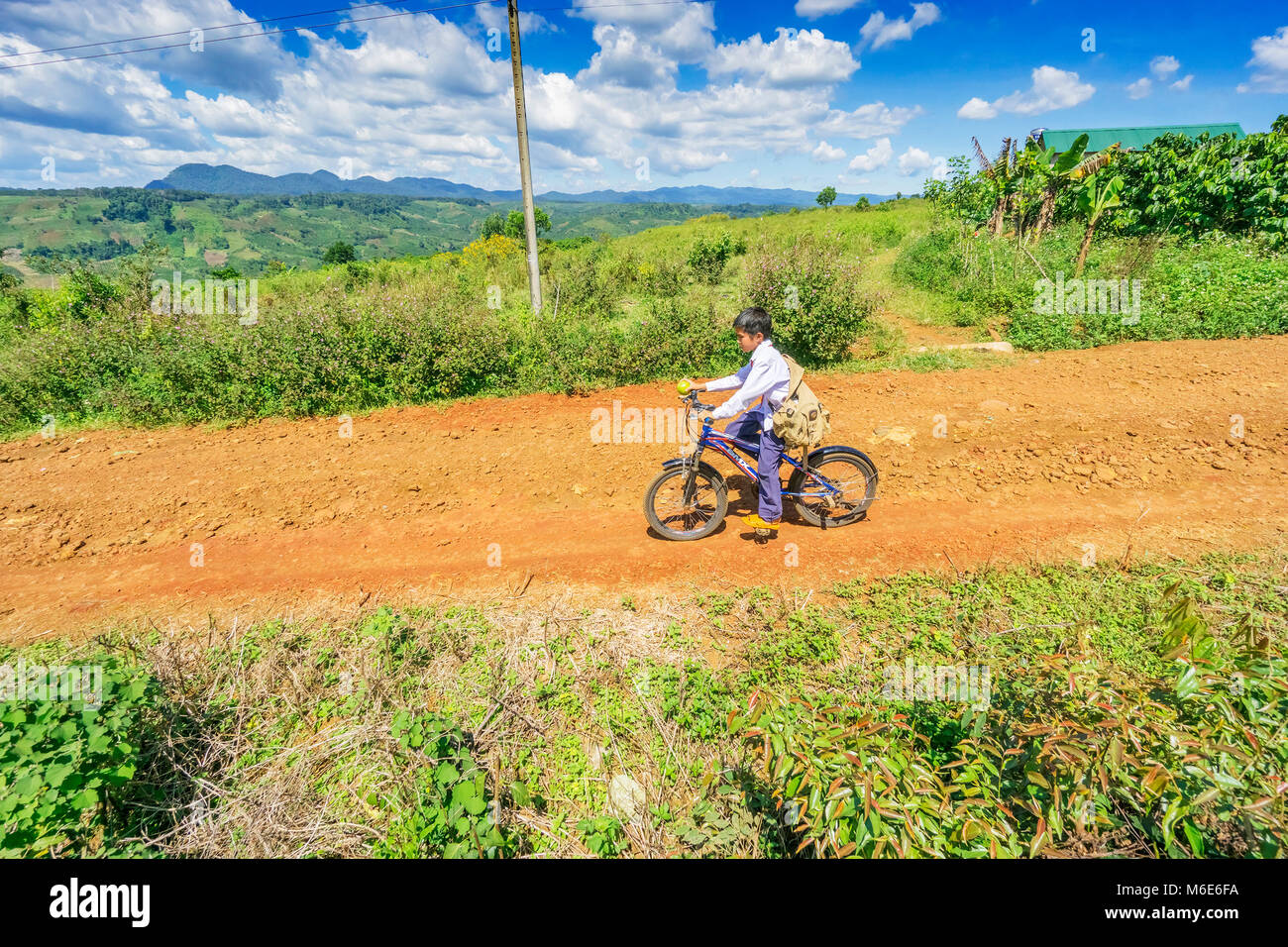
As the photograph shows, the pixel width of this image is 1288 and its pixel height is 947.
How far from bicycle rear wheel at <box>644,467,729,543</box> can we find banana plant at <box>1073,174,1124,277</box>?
42.2ft

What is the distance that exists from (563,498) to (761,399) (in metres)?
2.71

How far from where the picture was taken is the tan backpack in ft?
16.3

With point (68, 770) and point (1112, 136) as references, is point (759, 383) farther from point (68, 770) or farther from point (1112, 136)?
point (1112, 136)

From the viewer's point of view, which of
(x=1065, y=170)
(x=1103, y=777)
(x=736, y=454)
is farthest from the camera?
(x=1065, y=170)

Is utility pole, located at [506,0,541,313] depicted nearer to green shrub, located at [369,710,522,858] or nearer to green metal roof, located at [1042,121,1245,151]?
green shrub, located at [369,710,522,858]

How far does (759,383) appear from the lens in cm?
486

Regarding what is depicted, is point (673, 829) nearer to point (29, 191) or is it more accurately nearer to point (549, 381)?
point (549, 381)

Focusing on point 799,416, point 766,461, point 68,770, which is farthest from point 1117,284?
point 68,770

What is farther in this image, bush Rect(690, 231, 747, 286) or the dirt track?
bush Rect(690, 231, 747, 286)

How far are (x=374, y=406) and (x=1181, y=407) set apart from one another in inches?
487

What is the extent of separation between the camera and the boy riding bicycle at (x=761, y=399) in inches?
190

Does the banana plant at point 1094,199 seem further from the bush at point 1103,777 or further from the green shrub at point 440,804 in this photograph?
the green shrub at point 440,804

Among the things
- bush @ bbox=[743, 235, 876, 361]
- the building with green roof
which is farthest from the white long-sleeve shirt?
the building with green roof
